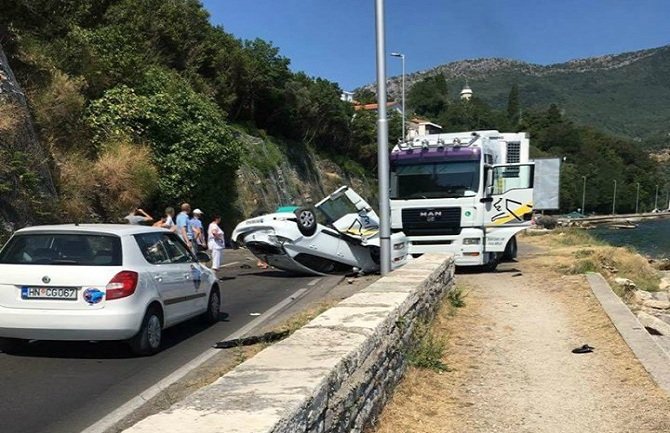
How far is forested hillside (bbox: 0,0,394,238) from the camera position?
19203 mm

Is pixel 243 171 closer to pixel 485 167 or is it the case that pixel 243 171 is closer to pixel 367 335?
pixel 485 167

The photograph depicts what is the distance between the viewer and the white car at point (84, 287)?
6.90 meters

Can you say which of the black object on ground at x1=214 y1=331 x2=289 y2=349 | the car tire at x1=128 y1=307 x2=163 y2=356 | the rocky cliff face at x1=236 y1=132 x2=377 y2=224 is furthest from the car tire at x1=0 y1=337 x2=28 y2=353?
the rocky cliff face at x1=236 y1=132 x2=377 y2=224

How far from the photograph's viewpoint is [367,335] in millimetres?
5391

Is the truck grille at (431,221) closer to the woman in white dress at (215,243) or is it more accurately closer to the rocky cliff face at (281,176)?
the woman in white dress at (215,243)

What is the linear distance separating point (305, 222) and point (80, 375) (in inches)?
343

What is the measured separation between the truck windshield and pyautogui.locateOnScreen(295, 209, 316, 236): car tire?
3177 mm

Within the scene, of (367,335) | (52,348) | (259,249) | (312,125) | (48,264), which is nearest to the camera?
(367,335)

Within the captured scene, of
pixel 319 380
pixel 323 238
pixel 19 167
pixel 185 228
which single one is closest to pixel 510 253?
pixel 323 238

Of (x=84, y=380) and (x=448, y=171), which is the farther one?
(x=448, y=171)

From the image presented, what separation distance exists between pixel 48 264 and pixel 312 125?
46982mm

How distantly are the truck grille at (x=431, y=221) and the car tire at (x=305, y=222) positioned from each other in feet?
10.2

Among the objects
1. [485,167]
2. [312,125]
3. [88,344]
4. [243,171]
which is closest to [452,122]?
[312,125]

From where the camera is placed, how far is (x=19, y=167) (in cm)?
1472
